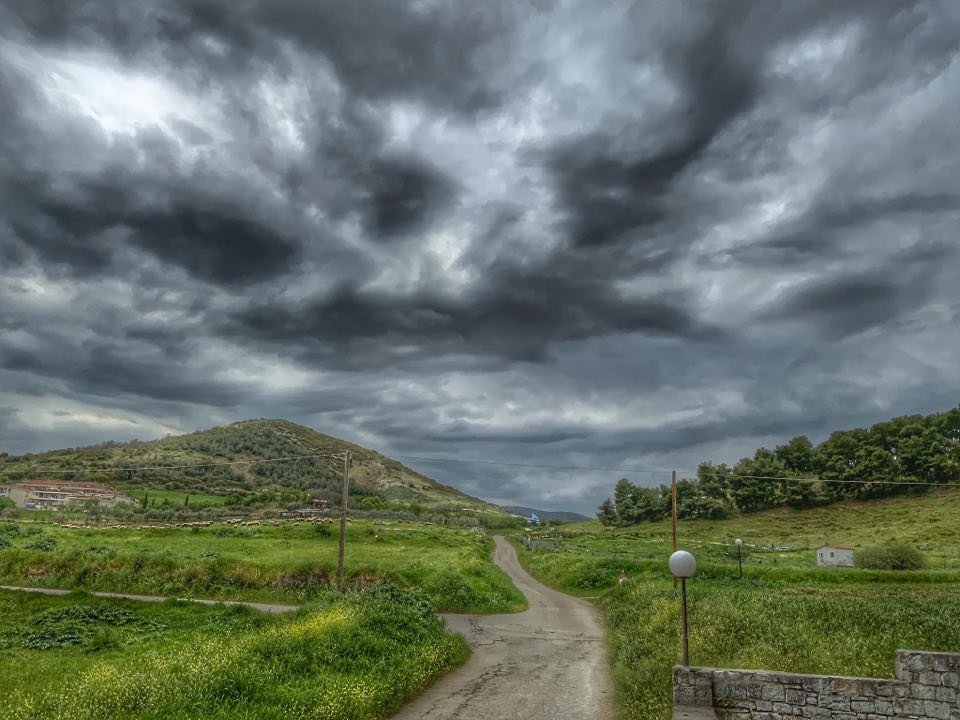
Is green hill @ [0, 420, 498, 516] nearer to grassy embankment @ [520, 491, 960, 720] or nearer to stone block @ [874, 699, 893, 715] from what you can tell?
grassy embankment @ [520, 491, 960, 720]

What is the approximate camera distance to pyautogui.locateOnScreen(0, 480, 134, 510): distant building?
11856cm

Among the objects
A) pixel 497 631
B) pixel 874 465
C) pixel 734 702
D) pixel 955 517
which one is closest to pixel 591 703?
pixel 734 702

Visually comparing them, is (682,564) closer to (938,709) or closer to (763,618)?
(938,709)

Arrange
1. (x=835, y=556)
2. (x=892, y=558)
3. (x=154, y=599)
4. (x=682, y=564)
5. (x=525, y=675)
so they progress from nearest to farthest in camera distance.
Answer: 1. (x=682, y=564)
2. (x=525, y=675)
3. (x=154, y=599)
4. (x=892, y=558)
5. (x=835, y=556)

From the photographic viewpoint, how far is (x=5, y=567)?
144 ft

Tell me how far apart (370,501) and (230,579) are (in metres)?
94.8

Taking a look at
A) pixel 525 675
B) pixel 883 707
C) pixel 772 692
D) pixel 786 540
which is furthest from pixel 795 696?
pixel 786 540

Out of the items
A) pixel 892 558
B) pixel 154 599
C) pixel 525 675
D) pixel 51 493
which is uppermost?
pixel 51 493

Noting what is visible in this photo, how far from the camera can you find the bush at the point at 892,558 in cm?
5222

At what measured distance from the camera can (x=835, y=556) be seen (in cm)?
6078

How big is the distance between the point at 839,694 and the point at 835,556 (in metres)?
56.4

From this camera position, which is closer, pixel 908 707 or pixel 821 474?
pixel 908 707

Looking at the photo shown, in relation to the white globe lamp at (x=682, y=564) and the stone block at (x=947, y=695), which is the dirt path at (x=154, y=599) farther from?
the stone block at (x=947, y=695)

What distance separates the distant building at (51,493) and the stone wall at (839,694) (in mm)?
126140
